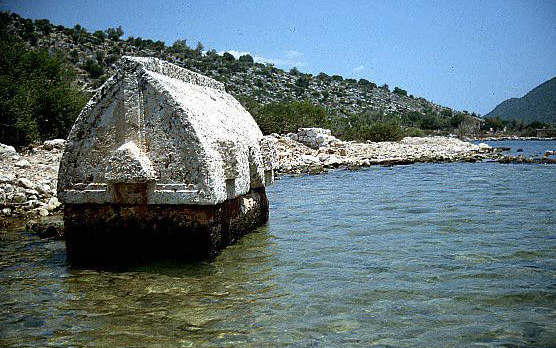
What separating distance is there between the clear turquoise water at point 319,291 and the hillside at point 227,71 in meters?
21.3

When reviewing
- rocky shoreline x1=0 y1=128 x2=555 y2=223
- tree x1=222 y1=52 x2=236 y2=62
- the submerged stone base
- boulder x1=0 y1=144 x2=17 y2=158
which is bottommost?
the submerged stone base

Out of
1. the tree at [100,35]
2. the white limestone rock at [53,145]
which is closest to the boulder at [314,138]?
the white limestone rock at [53,145]

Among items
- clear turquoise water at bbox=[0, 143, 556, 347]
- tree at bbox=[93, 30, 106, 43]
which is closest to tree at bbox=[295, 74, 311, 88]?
tree at bbox=[93, 30, 106, 43]

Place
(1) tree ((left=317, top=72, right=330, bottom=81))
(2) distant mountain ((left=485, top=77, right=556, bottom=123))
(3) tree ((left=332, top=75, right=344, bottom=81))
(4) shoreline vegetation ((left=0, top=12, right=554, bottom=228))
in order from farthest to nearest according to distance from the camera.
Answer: (2) distant mountain ((left=485, top=77, right=556, bottom=123)) < (3) tree ((left=332, top=75, right=344, bottom=81)) < (1) tree ((left=317, top=72, right=330, bottom=81)) < (4) shoreline vegetation ((left=0, top=12, right=554, bottom=228))

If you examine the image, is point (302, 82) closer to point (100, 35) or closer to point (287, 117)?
point (100, 35)

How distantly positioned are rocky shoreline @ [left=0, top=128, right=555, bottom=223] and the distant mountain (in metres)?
108

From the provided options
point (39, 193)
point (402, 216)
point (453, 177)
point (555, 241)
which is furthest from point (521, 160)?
point (39, 193)

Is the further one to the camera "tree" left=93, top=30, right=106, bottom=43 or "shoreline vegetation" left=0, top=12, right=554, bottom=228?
"tree" left=93, top=30, right=106, bottom=43

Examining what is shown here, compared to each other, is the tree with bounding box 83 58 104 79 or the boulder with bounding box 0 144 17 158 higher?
the tree with bounding box 83 58 104 79

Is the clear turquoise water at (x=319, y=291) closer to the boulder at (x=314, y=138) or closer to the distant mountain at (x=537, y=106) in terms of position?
the boulder at (x=314, y=138)

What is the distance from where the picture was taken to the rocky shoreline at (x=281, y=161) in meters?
9.23

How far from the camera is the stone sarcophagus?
191 inches

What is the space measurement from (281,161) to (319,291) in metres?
17.5

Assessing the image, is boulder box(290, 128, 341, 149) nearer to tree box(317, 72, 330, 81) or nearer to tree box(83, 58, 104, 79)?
tree box(83, 58, 104, 79)
